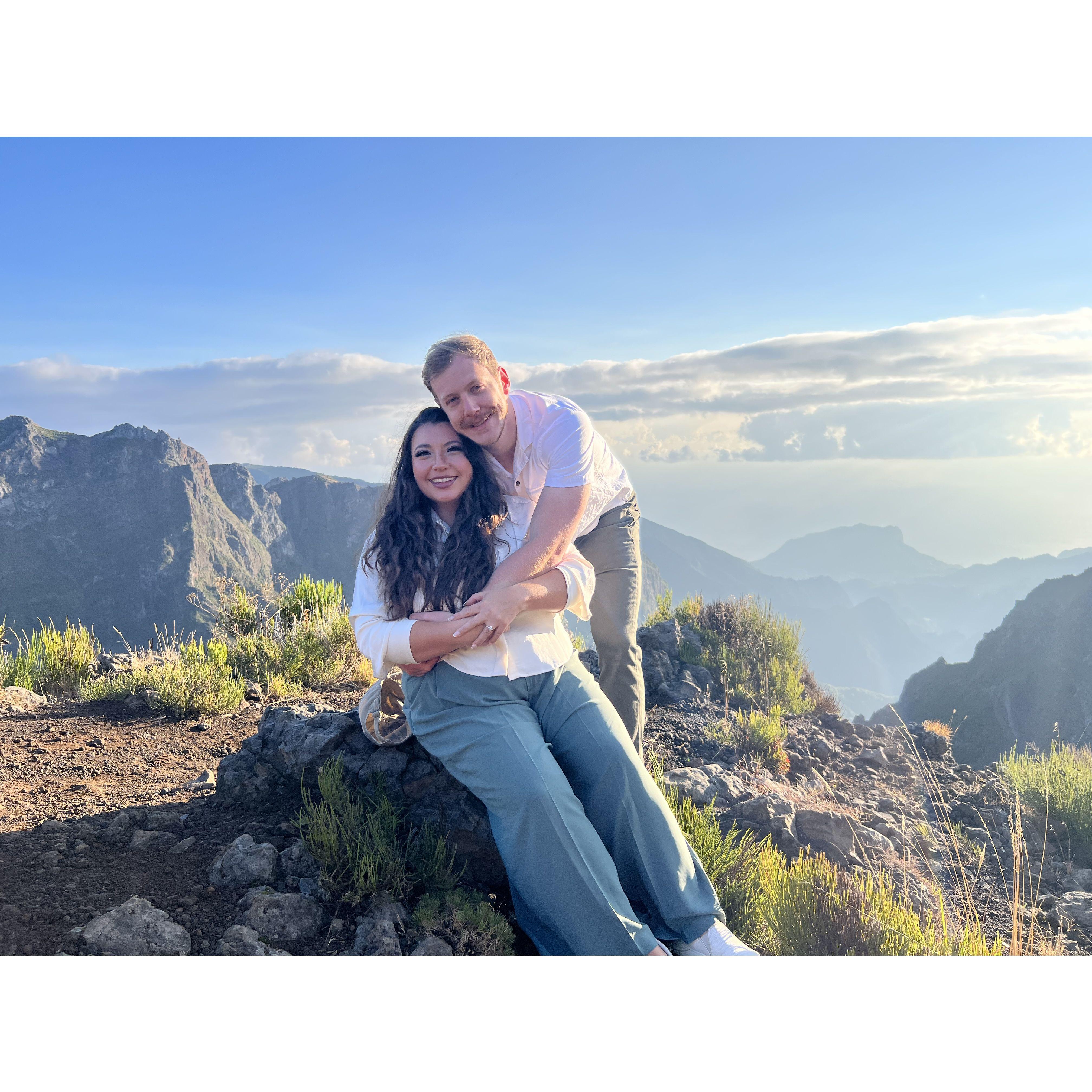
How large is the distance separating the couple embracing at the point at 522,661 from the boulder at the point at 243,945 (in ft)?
2.46

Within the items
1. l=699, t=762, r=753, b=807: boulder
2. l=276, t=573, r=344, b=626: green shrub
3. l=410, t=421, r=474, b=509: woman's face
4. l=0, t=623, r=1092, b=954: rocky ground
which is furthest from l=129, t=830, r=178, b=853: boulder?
l=276, t=573, r=344, b=626: green shrub

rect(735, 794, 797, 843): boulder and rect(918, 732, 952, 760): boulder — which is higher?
rect(735, 794, 797, 843): boulder

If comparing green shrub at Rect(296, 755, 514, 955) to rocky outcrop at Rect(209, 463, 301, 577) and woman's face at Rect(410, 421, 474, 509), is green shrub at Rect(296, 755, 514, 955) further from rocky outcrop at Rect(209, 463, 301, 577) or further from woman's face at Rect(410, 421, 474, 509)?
rocky outcrop at Rect(209, 463, 301, 577)

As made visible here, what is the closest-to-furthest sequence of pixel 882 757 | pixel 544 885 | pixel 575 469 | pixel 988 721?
pixel 544 885 → pixel 575 469 → pixel 882 757 → pixel 988 721

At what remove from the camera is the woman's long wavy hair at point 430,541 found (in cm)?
238

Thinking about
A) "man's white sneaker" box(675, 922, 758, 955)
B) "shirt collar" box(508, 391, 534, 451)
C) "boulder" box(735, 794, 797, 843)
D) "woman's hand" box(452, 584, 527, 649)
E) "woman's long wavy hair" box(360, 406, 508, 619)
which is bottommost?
"boulder" box(735, 794, 797, 843)

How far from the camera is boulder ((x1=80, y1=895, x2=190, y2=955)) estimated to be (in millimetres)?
2145

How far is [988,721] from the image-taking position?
1978cm

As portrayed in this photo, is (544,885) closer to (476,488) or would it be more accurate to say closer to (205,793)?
(476,488)

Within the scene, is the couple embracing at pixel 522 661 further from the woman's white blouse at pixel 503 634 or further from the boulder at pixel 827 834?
the boulder at pixel 827 834

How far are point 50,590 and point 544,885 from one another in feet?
148

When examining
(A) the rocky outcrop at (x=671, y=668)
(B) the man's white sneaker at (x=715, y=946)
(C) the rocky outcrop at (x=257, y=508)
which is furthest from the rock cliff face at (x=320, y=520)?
(B) the man's white sneaker at (x=715, y=946)

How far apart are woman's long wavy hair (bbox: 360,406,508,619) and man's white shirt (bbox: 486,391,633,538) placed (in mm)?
114
